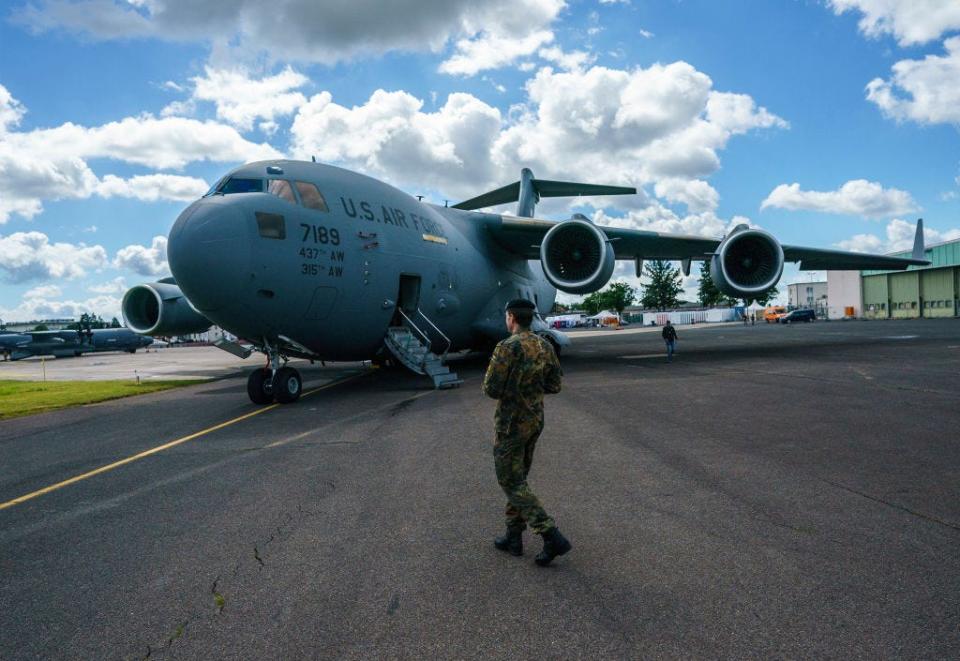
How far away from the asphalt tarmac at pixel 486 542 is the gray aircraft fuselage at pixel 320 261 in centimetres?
262

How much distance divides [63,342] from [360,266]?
41.7m

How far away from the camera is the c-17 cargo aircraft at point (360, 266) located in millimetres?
9492

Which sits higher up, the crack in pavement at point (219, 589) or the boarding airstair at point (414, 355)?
the boarding airstair at point (414, 355)

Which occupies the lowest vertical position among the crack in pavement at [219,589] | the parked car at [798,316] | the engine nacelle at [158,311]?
the parked car at [798,316]

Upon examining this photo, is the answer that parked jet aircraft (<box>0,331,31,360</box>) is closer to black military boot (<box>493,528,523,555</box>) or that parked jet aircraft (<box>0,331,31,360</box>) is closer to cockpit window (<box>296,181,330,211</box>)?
cockpit window (<box>296,181,330,211</box>)

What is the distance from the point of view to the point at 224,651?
106 inches

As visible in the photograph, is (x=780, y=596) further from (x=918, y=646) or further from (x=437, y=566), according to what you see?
(x=437, y=566)

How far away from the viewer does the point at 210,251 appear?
908cm

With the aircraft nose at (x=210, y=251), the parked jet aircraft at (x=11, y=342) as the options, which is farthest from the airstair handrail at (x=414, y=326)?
the parked jet aircraft at (x=11, y=342)

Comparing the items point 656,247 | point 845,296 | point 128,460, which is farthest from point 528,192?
point 845,296

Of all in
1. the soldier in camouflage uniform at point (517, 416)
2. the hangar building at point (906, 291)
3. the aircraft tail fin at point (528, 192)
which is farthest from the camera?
the hangar building at point (906, 291)

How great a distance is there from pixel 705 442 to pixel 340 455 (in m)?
4.18

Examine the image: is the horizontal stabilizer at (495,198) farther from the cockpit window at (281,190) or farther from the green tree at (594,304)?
the green tree at (594,304)

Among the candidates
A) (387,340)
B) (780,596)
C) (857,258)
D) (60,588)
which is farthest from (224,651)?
(857,258)
